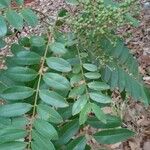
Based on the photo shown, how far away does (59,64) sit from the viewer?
1404 millimetres

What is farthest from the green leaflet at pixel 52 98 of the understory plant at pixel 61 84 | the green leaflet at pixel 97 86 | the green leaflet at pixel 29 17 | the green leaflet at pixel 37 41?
the green leaflet at pixel 29 17

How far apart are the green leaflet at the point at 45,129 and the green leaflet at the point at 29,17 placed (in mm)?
430

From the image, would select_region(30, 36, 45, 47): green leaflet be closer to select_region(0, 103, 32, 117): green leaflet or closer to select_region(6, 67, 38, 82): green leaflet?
select_region(6, 67, 38, 82): green leaflet

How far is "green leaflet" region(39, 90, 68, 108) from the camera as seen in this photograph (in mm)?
1312

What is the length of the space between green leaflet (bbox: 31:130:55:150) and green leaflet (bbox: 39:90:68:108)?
0.39 feet

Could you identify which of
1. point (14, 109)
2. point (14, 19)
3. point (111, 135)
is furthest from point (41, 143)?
point (14, 19)

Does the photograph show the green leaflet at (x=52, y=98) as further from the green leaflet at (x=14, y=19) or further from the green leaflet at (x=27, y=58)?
the green leaflet at (x=14, y=19)


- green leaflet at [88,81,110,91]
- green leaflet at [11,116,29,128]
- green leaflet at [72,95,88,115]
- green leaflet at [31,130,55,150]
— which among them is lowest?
green leaflet at [31,130,55,150]

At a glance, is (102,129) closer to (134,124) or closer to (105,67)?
(105,67)

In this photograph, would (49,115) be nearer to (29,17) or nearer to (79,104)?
(79,104)

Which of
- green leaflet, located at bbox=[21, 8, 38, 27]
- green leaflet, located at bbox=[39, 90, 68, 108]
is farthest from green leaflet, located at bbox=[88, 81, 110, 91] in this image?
green leaflet, located at bbox=[21, 8, 38, 27]

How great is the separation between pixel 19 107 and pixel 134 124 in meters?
2.13

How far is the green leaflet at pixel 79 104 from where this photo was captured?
1313mm

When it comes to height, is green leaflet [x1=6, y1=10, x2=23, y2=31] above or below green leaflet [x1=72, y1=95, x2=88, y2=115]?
above
